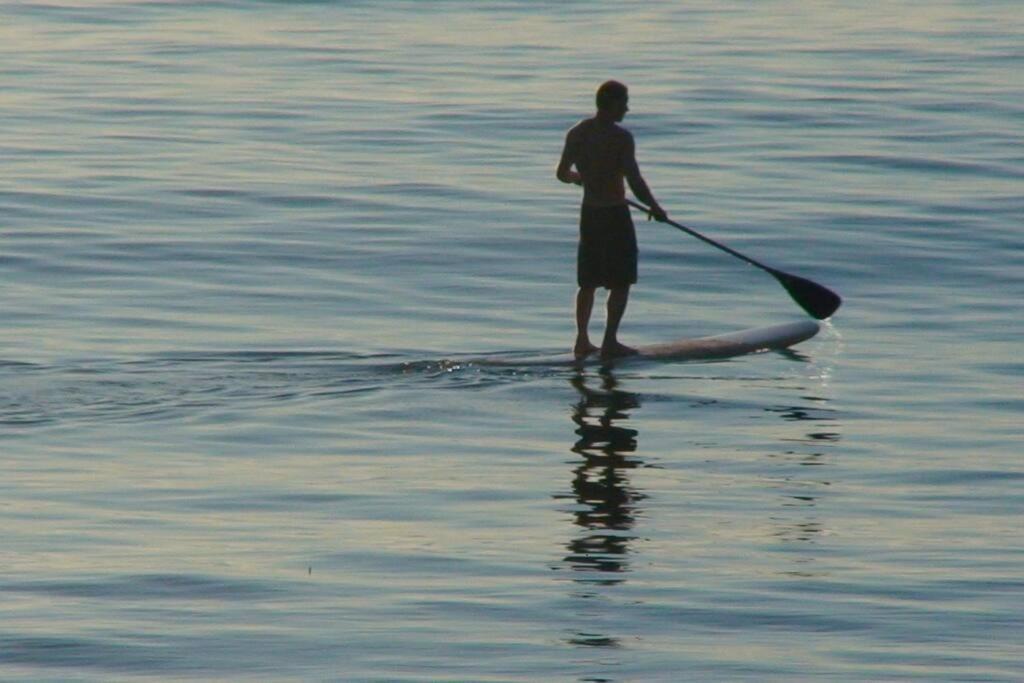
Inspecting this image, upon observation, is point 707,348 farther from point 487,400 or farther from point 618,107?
point 487,400

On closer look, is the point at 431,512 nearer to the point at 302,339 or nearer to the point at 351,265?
the point at 302,339

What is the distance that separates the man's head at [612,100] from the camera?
38.4 feet

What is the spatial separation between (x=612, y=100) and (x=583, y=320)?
1282 mm

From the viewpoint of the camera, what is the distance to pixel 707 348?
41.2 ft

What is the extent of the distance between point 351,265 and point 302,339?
114 inches

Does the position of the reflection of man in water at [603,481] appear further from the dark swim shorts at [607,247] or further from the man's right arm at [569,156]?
the man's right arm at [569,156]

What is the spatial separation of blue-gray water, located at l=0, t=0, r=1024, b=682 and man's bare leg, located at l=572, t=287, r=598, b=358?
308 millimetres

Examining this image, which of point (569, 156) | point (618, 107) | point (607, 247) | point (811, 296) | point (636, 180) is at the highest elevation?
point (618, 107)

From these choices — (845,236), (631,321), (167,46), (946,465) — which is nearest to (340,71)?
(167,46)

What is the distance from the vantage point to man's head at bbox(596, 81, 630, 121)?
1171 cm

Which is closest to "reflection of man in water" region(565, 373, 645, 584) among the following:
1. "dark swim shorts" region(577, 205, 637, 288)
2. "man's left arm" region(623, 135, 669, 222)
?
"dark swim shorts" region(577, 205, 637, 288)

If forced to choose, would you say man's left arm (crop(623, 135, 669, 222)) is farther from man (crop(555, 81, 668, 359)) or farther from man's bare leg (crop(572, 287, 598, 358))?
man's bare leg (crop(572, 287, 598, 358))

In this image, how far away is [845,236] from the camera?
17.3 metres

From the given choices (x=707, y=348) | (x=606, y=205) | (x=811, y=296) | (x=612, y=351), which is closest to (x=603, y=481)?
(x=612, y=351)
